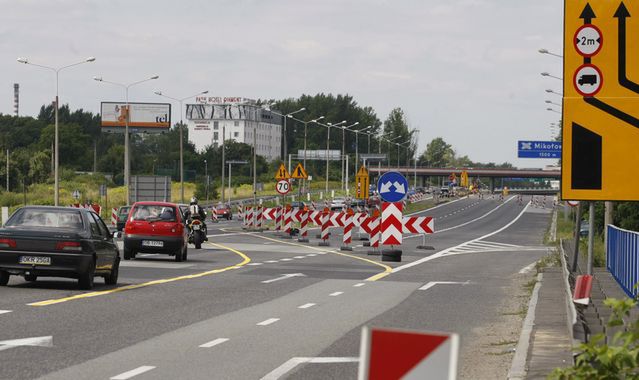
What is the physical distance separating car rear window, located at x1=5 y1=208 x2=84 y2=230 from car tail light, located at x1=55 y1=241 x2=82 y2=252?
0.68 metres

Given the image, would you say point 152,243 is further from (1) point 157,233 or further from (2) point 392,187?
(2) point 392,187

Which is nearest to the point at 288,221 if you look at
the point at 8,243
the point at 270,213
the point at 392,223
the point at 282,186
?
the point at 282,186

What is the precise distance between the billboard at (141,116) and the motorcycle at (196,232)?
12288 centimetres

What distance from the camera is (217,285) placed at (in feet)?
75.7

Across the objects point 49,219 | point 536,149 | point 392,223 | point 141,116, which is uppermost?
point 141,116

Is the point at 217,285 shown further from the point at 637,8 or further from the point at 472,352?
the point at 637,8

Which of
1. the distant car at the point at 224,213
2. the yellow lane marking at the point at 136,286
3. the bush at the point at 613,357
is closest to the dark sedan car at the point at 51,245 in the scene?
the yellow lane marking at the point at 136,286

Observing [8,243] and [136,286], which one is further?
[136,286]

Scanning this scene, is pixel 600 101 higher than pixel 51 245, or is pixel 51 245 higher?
pixel 600 101

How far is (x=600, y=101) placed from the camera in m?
11.3

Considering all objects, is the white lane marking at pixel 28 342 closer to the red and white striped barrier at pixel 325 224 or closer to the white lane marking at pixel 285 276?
the white lane marking at pixel 285 276

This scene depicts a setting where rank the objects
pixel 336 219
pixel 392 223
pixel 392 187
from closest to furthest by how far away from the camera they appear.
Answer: pixel 392 223
pixel 392 187
pixel 336 219

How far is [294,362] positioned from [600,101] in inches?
145

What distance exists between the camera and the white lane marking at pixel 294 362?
36.8 ft
